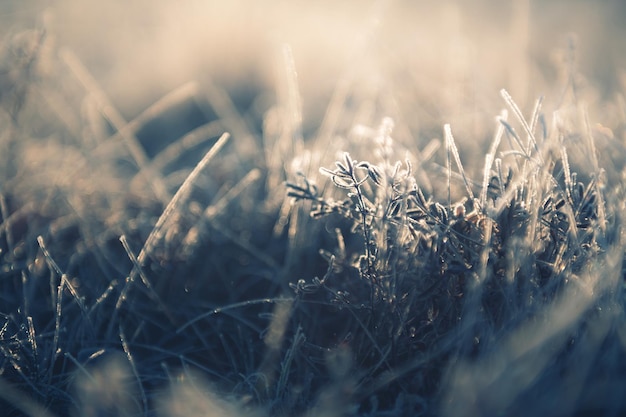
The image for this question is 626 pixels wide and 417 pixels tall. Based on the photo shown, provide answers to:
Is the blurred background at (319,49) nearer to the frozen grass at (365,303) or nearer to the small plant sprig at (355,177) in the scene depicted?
the frozen grass at (365,303)

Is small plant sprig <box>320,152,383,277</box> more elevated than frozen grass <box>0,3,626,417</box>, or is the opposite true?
small plant sprig <box>320,152,383,277</box>

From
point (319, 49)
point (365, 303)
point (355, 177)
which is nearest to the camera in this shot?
point (355, 177)

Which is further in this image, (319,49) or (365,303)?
(319,49)

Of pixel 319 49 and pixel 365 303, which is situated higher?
pixel 319 49

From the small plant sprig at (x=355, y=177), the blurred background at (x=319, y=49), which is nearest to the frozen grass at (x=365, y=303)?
the small plant sprig at (x=355, y=177)

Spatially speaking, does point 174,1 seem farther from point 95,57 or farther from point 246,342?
point 246,342

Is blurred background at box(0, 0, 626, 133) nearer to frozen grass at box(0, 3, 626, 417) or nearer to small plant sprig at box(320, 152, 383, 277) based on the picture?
frozen grass at box(0, 3, 626, 417)

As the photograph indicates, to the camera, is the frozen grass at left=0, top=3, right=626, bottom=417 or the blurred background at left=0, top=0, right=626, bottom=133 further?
the blurred background at left=0, top=0, right=626, bottom=133

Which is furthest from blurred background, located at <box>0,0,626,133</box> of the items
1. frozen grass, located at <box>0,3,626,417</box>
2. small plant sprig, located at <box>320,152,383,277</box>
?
small plant sprig, located at <box>320,152,383,277</box>

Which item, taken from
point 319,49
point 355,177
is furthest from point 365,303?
point 319,49

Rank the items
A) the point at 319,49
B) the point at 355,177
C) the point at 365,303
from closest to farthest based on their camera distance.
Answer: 1. the point at 355,177
2. the point at 365,303
3. the point at 319,49

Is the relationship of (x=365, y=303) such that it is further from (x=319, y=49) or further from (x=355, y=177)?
(x=319, y=49)

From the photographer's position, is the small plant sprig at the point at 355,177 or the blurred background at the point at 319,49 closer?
the small plant sprig at the point at 355,177
